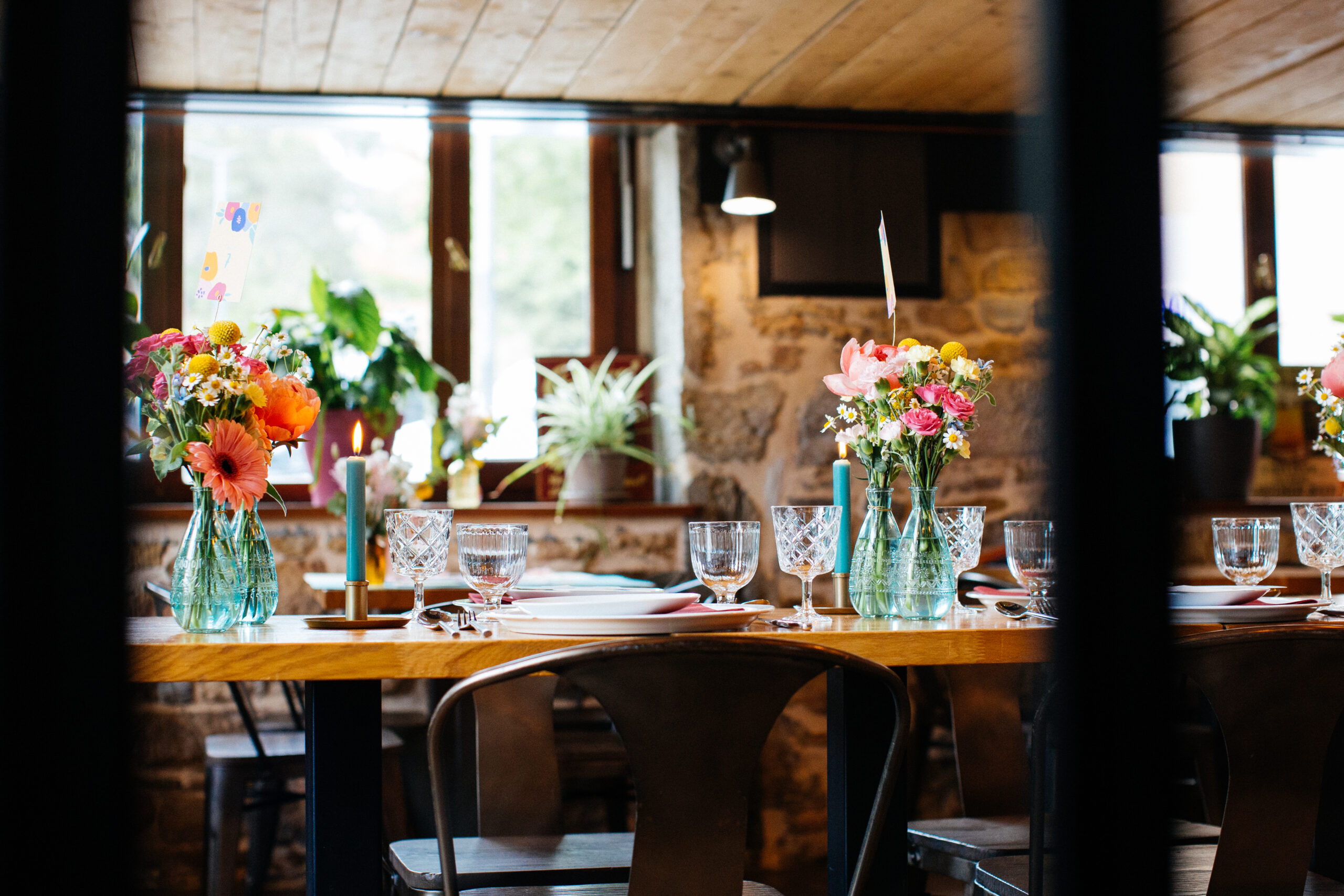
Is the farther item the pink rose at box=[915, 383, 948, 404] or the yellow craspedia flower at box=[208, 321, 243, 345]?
the pink rose at box=[915, 383, 948, 404]

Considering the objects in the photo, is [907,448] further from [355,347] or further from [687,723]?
[355,347]

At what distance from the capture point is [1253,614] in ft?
4.49

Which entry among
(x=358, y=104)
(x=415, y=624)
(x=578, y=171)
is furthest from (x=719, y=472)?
(x=415, y=624)

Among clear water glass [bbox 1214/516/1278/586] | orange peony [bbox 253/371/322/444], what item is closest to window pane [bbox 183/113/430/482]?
orange peony [bbox 253/371/322/444]

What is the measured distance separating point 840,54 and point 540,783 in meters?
2.23

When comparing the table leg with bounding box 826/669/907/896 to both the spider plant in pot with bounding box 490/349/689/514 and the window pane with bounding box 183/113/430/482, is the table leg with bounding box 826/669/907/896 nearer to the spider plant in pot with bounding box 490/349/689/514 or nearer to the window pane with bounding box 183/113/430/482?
the spider plant in pot with bounding box 490/349/689/514

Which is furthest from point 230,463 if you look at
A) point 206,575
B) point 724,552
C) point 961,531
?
point 961,531

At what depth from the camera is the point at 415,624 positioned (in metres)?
1.39

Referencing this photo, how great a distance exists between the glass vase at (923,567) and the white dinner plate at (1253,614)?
302 millimetres

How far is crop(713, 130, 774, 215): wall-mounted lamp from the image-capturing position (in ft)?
10.6

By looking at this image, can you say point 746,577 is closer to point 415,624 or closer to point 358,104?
point 415,624

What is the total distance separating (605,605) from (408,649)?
26 centimetres

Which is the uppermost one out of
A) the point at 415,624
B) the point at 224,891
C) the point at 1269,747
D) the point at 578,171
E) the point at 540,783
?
the point at 578,171

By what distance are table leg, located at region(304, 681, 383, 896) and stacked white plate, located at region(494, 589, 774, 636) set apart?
0.67 feet
